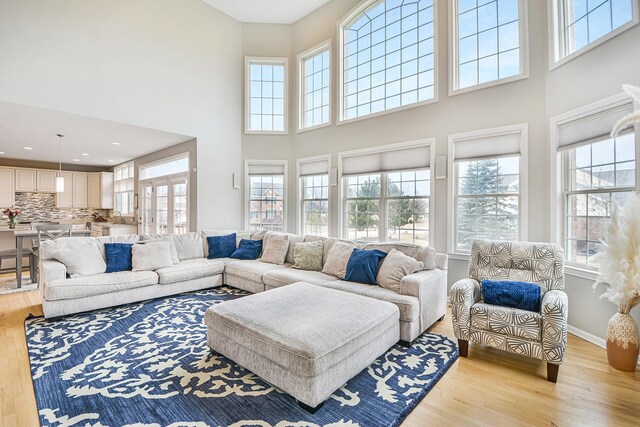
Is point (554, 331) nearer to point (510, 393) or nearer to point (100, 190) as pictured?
point (510, 393)

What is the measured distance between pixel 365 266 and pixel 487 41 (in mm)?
3322

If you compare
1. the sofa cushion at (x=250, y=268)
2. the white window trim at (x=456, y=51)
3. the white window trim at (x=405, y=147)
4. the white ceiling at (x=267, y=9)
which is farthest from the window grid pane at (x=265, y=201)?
the white window trim at (x=456, y=51)

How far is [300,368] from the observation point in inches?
72.1

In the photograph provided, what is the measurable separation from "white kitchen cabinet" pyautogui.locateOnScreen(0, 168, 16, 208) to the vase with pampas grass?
37.1 ft

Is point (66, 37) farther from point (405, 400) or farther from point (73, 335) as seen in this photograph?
point (405, 400)

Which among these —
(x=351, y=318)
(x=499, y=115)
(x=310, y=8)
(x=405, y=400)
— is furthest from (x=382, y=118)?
(x=405, y=400)

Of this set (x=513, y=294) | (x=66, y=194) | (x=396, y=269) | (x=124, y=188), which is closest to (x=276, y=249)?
(x=396, y=269)

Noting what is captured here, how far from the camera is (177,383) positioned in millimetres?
2133

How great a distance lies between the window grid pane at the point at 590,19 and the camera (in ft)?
8.64

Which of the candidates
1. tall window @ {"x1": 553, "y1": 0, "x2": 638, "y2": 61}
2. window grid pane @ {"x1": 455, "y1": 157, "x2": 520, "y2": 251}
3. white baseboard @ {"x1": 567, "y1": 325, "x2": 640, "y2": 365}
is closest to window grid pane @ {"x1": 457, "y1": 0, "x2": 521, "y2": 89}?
tall window @ {"x1": 553, "y1": 0, "x2": 638, "y2": 61}

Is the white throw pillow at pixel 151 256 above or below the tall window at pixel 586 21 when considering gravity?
below

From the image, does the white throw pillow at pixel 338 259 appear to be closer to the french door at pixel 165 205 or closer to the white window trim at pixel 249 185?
the white window trim at pixel 249 185

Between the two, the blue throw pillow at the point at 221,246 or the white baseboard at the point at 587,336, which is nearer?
the white baseboard at the point at 587,336

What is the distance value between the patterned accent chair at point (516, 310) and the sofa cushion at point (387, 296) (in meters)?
0.34
